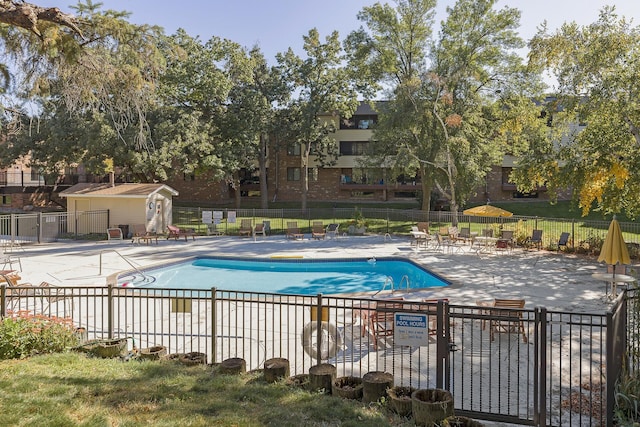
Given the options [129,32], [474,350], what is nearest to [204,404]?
[474,350]

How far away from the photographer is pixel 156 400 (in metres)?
5.47

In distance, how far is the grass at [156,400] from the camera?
496 cm

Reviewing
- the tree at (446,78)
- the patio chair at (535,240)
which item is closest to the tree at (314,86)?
the tree at (446,78)

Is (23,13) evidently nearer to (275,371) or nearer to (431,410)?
(275,371)

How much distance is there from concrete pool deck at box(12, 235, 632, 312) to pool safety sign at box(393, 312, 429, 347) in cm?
581

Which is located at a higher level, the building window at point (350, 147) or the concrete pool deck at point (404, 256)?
the building window at point (350, 147)

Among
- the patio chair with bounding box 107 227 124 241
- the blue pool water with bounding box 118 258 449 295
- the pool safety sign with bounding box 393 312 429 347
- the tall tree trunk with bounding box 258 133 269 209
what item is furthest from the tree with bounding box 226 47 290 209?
the pool safety sign with bounding box 393 312 429 347

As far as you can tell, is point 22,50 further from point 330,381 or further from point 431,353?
point 431,353

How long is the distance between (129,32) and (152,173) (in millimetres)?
28208

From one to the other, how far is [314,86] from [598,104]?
23.1m

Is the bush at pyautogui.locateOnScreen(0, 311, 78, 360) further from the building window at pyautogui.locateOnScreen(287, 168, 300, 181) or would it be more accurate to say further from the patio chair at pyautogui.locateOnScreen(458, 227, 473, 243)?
the building window at pyautogui.locateOnScreen(287, 168, 300, 181)

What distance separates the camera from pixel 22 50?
7.76 meters

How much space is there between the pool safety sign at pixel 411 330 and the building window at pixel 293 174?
127ft

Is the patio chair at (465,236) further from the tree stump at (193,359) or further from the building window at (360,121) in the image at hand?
the building window at (360,121)
